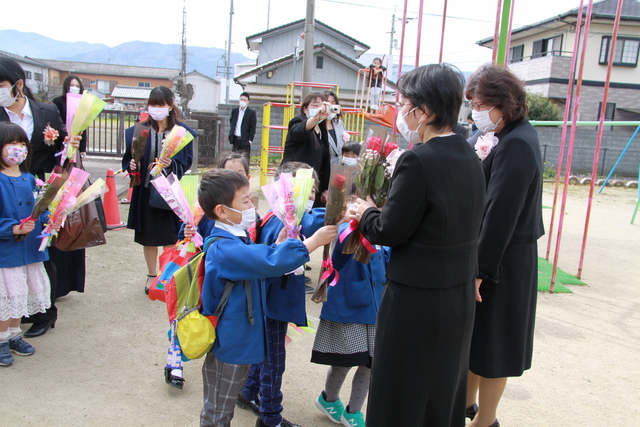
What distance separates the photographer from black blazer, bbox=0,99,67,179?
3928 millimetres

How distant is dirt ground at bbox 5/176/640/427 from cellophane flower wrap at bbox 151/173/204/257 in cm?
102

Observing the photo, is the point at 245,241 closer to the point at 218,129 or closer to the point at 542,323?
the point at 542,323

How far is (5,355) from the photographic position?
3.32 meters

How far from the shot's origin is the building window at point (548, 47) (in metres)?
26.3

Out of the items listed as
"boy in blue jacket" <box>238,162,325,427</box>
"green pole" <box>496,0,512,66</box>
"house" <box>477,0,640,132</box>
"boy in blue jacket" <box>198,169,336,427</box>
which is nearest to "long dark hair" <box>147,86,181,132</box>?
"boy in blue jacket" <box>238,162,325,427</box>

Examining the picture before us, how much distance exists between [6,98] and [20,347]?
1.84m

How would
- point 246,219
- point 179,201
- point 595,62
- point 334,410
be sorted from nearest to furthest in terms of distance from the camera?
1. point 246,219
2. point 179,201
3. point 334,410
4. point 595,62

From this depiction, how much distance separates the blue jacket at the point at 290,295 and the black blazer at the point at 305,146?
7.34 ft

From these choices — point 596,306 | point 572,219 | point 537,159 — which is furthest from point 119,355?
point 572,219

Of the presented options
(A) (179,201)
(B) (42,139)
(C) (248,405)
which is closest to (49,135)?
(B) (42,139)

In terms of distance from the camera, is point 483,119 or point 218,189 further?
point 483,119

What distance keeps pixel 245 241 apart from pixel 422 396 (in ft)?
3.55

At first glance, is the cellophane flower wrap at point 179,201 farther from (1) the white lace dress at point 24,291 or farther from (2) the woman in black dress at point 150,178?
(2) the woman in black dress at point 150,178

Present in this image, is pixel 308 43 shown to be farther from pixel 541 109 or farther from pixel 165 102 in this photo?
pixel 541 109
